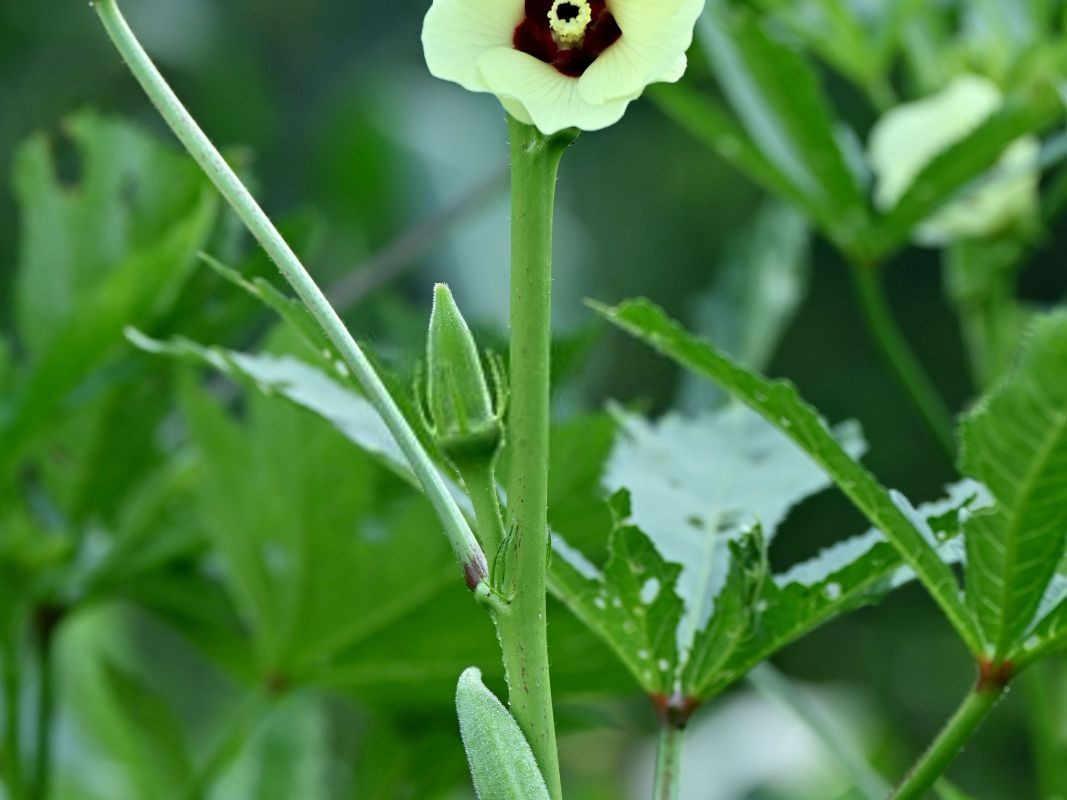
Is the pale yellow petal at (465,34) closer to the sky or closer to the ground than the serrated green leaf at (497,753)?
closer to the sky

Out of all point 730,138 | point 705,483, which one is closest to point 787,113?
point 730,138

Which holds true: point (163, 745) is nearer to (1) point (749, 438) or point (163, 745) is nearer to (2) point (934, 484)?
(1) point (749, 438)

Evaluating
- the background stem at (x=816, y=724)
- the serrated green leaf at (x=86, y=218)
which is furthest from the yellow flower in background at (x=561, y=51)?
the serrated green leaf at (x=86, y=218)

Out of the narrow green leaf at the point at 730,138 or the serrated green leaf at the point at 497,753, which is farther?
the narrow green leaf at the point at 730,138

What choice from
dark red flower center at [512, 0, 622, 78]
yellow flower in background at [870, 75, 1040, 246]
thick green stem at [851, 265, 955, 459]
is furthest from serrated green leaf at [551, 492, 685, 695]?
yellow flower in background at [870, 75, 1040, 246]

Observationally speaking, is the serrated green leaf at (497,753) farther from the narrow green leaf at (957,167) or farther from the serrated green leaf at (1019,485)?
the narrow green leaf at (957,167)

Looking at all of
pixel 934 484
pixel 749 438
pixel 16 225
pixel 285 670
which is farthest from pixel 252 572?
pixel 934 484

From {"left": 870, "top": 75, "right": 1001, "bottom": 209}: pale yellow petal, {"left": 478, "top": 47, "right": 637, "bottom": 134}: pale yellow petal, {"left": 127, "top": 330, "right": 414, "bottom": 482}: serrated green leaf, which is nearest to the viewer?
{"left": 478, "top": 47, "right": 637, "bottom": 134}: pale yellow petal

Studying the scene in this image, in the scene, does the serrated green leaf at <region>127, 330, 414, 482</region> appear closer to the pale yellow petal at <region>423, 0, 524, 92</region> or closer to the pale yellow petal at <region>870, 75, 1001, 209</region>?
the pale yellow petal at <region>423, 0, 524, 92</region>
